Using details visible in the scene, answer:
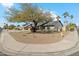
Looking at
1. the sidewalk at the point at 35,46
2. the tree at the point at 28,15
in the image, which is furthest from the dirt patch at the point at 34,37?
the tree at the point at 28,15

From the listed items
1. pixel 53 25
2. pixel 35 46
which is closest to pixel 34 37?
pixel 35 46

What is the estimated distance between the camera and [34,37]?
4238 millimetres

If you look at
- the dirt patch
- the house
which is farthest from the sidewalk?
the house

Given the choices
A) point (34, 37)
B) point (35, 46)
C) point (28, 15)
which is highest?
point (28, 15)

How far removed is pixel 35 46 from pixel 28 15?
436 mm

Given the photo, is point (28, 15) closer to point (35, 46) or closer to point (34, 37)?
point (34, 37)

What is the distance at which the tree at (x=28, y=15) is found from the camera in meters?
4.20

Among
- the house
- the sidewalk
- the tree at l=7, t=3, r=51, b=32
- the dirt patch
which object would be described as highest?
the tree at l=7, t=3, r=51, b=32

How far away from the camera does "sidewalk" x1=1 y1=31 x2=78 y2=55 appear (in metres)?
4.20

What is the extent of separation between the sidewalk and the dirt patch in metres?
0.04

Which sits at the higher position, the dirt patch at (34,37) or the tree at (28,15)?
the tree at (28,15)

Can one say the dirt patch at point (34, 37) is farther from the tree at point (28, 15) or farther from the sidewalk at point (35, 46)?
the tree at point (28, 15)

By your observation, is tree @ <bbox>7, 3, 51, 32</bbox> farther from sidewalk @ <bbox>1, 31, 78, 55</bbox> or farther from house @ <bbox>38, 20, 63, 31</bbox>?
sidewalk @ <bbox>1, 31, 78, 55</bbox>

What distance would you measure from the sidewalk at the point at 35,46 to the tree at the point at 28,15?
0.86ft
